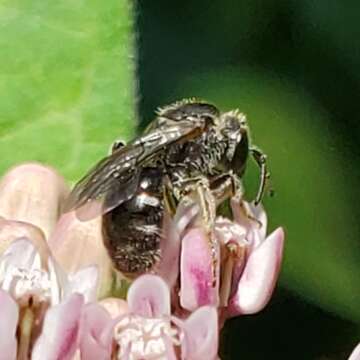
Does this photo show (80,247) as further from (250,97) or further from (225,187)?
(250,97)

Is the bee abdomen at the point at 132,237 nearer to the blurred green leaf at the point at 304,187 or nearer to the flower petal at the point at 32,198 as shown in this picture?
the flower petal at the point at 32,198

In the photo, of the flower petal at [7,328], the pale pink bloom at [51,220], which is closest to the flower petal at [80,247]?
the pale pink bloom at [51,220]

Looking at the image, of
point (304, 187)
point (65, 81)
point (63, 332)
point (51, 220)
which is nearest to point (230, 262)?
point (51, 220)

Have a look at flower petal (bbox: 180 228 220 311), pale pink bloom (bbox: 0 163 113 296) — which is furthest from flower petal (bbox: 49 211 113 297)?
flower petal (bbox: 180 228 220 311)

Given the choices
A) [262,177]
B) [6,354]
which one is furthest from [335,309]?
[6,354]

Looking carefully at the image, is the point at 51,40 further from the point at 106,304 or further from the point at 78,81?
the point at 106,304

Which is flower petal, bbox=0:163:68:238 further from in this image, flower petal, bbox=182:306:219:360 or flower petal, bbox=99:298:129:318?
flower petal, bbox=182:306:219:360

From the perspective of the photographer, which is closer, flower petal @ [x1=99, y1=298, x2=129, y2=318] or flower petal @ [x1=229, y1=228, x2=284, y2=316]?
flower petal @ [x1=99, y1=298, x2=129, y2=318]
